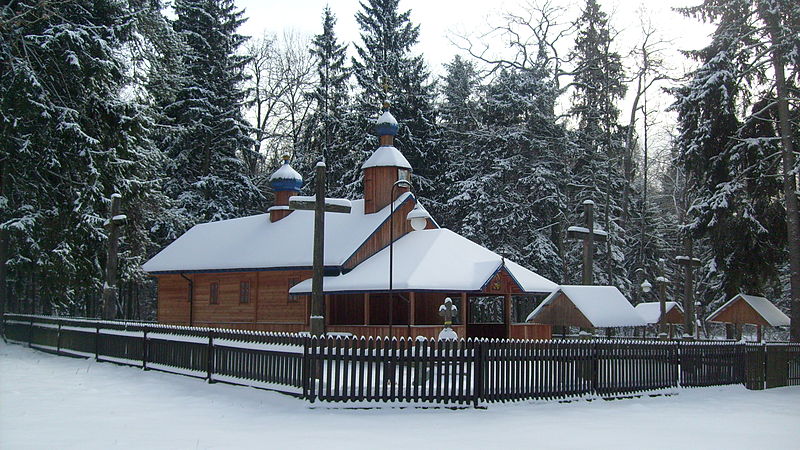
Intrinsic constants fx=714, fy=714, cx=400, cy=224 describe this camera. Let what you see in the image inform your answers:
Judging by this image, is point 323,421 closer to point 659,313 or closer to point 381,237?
point 381,237

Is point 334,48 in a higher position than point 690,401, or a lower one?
higher

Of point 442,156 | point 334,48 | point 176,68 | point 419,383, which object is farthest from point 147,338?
point 334,48

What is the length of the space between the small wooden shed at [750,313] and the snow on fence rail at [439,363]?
4.13 m

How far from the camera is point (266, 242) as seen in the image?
32.0 meters

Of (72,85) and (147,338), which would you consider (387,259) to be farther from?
(72,85)

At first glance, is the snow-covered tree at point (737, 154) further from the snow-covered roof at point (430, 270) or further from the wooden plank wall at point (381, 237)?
the wooden plank wall at point (381, 237)

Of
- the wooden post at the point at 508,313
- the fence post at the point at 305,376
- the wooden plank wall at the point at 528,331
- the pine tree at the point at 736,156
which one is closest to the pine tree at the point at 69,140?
the fence post at the point at 305,376

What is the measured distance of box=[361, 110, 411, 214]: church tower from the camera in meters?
30.1

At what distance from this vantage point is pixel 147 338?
20.0m

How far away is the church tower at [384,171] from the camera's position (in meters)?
30.1

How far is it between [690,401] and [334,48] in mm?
39974

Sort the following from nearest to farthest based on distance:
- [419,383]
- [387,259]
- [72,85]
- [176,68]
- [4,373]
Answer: [419,383], [4,373], [72,85], [387,259], [176,68]

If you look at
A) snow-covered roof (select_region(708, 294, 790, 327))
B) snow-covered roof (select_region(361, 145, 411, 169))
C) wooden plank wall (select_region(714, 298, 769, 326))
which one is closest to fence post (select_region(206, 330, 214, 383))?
snow-covered roof (select_region(361, 145, 411, 169))

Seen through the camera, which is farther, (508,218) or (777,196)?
(508,218)
